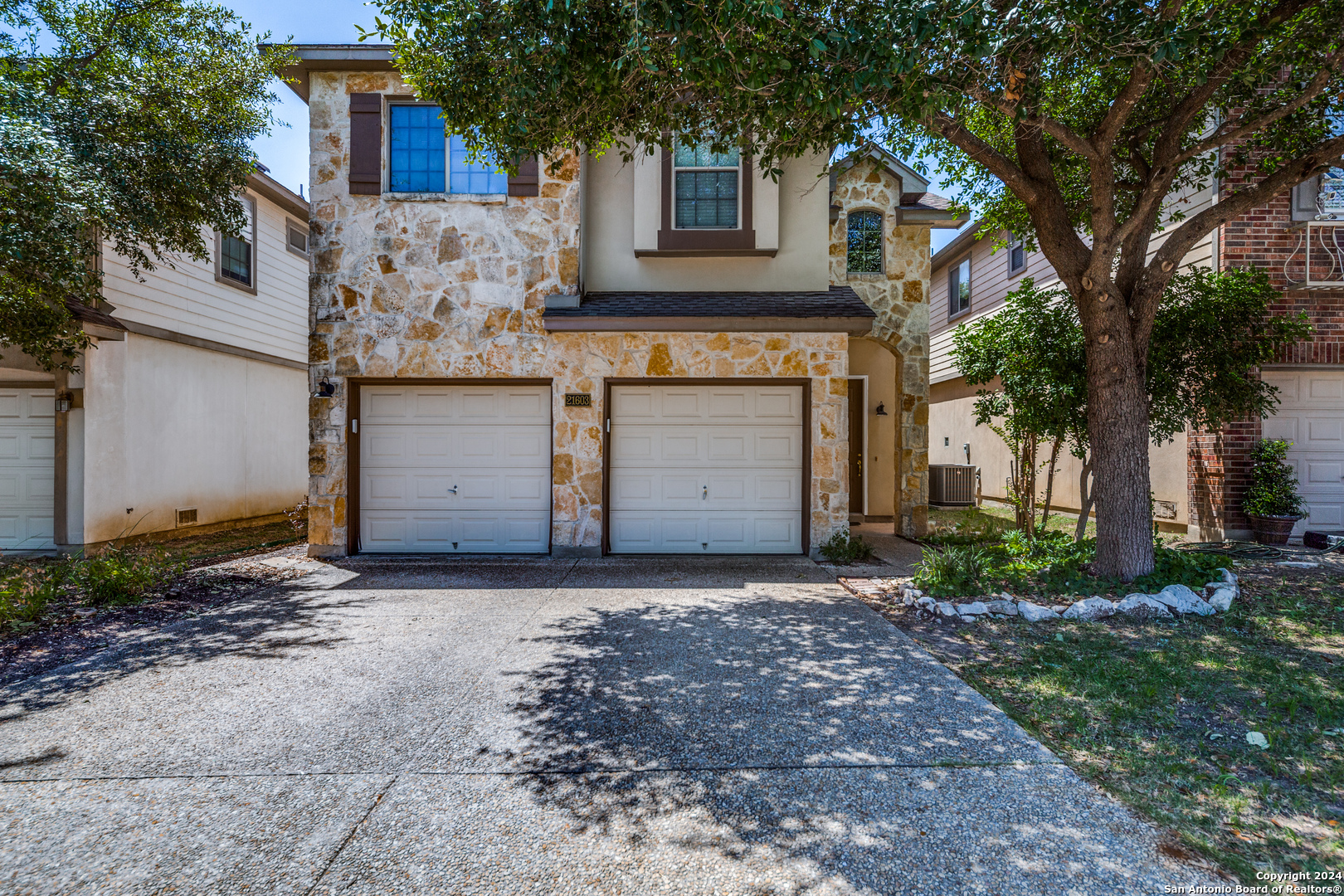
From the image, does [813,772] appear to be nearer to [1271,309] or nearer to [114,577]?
[114,577]

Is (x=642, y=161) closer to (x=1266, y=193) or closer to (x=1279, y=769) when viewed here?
(x=1266, y=193)

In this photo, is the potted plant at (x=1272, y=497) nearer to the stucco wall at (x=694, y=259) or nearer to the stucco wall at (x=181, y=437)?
the stucco wall at (x=694, y=259)

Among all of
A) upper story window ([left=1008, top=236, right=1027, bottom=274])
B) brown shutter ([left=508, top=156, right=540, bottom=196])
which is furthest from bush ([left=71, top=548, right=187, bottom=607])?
upper story window ([left=1008, top=236, right=1027, bottom=274])

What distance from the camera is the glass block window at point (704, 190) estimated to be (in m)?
8.53

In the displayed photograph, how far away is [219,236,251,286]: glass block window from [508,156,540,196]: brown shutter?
6051 millimetres

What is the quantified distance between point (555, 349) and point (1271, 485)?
947cm

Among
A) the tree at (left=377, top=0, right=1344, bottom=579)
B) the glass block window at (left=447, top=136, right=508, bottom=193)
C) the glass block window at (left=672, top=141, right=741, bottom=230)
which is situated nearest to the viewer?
the tree at (left=377, top=0, right=1344, bottom=579)

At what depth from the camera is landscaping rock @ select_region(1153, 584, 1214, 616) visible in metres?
5.36

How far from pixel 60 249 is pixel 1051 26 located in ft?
29.3

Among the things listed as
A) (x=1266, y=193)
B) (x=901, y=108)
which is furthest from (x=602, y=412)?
(x=1266, y=193)

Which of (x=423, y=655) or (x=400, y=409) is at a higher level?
(x=400, y=409)

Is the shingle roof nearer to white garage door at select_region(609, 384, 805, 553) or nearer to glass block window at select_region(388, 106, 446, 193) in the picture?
white garage door at select_region(609, 384, 805, 553)

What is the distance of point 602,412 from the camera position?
8.41 meters

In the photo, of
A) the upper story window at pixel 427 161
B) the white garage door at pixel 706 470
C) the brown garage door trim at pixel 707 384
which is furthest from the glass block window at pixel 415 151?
the white garage door at pixel 706 470
